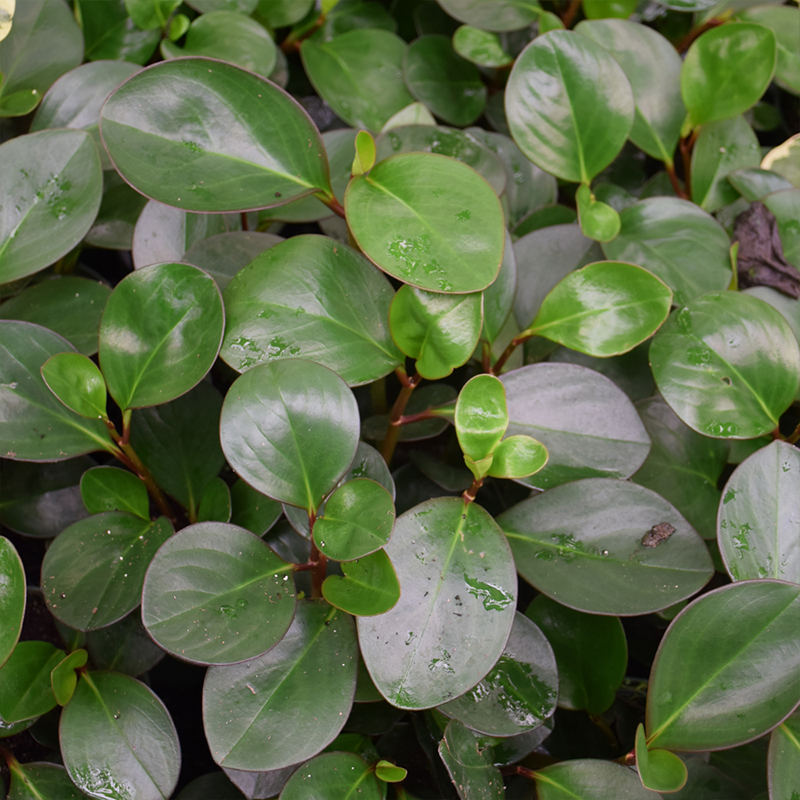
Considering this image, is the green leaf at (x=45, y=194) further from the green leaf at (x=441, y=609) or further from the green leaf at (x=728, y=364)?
the green leaf at (x=728, y=364)

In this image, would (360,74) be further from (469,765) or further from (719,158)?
(469,765)

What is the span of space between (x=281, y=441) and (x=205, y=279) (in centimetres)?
17

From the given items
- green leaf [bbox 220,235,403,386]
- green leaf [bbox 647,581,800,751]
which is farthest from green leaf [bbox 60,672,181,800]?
green leaf [bbox 647,581,800,751]

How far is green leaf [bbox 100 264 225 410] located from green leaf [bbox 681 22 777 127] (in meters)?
0.66

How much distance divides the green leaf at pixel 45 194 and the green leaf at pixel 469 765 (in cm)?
58

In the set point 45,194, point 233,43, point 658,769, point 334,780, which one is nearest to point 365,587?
point 334,780

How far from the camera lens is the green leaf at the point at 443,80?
93 cm

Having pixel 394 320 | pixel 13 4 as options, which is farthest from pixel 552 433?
pixel 13 4

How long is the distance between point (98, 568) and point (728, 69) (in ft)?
3.00

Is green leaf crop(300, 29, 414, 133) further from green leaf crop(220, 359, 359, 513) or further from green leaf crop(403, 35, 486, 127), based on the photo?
green leaf crop(220, 359, 359, 513)

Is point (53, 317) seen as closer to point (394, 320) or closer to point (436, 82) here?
point (394, 320)

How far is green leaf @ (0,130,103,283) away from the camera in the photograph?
0.66 metres

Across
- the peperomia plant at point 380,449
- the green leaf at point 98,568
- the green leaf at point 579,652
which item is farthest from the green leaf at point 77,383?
the green leaf at point 579,652

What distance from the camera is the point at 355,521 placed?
0.53 meters
